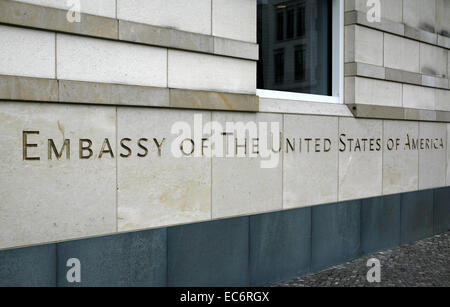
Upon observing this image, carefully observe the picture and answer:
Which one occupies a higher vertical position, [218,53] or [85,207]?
[218,53]

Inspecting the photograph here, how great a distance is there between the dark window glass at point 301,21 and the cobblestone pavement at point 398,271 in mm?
3601

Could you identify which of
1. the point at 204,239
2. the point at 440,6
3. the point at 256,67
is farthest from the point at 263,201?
the point at 440,6

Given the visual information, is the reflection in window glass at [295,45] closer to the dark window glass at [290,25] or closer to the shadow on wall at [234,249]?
the dark window glass at [290,25]

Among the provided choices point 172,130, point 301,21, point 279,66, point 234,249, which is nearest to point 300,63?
point 279,66

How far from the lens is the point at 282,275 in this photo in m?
6.41

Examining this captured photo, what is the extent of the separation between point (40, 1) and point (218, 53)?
2.09 metres

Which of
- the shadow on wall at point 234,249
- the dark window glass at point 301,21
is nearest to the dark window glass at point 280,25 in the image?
the dark window glass at point 301,21

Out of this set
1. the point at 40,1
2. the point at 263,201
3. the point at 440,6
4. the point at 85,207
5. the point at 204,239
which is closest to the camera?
the point at 40,1

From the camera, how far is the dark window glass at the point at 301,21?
7.29 m

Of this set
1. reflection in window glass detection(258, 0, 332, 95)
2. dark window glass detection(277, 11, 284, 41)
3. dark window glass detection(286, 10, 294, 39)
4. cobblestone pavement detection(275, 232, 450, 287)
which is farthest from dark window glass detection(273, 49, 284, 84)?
Answer: cobblestone pavement detection(275, 232, 450, 287)

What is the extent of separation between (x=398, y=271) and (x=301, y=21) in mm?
3972

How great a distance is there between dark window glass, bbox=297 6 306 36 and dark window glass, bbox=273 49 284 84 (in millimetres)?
563

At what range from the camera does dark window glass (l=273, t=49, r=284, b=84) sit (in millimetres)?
6868
